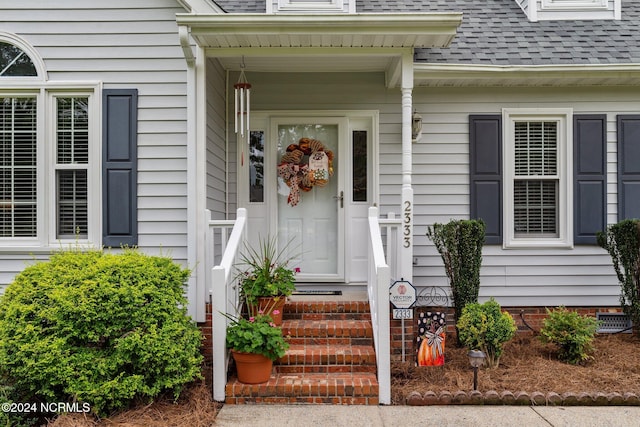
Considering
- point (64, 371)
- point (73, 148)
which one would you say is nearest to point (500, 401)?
point (64, 371)

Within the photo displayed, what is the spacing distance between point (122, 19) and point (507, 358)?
4837 mm

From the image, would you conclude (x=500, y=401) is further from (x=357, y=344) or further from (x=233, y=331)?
(x=233, y=331)

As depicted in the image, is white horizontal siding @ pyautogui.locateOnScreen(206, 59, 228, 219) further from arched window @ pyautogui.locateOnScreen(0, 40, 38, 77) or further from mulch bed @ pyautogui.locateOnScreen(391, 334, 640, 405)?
mulch bed @ pyautogui.locateOnScreen(391, 334, 640, 405)

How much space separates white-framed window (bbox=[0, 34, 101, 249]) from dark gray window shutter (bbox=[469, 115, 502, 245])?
388 centimetres

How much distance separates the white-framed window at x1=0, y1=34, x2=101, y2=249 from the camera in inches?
176

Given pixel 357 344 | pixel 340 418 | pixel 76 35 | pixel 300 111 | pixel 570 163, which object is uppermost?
pixel 76 35


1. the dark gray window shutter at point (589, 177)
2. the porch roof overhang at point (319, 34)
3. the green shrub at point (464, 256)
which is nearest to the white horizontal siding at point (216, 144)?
the porch roof overhang at point (319, 34)

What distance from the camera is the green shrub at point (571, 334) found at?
4355mm

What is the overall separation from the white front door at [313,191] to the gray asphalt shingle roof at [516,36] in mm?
1240

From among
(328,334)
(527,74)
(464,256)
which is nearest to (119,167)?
(328,334)

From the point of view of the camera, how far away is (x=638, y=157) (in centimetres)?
523

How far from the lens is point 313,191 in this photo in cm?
550

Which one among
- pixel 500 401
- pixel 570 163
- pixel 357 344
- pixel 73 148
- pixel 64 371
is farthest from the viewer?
pixel 570 163

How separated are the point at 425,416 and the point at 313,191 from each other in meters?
2.80
